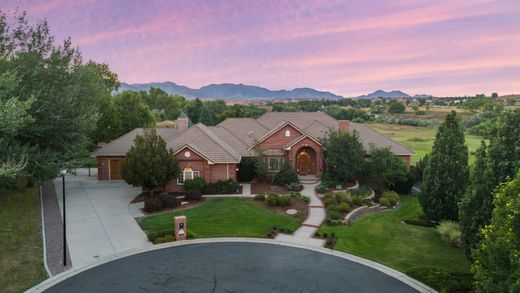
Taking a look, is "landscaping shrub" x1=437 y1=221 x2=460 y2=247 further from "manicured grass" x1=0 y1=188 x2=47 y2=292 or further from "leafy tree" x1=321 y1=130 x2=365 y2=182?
"manicured grass" x1=0 y1=188 x2=47 y2=292

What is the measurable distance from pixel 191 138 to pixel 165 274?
18.7 meters

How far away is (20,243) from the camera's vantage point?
62.7 ft

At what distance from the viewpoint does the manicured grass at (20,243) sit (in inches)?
595

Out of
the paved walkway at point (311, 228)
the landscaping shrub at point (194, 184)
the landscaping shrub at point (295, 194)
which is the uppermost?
the landscaping shrub at point (194, 184)

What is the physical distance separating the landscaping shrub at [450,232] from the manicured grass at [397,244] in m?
0.32

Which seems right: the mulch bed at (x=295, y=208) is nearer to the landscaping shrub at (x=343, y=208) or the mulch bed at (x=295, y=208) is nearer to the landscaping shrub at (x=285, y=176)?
the landscaping shrub at (x=343, y=208)

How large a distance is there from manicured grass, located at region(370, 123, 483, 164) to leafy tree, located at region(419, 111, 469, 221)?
3826 cm

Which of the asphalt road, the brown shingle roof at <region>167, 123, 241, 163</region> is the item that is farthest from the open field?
the brown shingle roof at <region>167, 123, 241, 163</region>

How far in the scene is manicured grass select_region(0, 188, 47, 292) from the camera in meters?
15.1

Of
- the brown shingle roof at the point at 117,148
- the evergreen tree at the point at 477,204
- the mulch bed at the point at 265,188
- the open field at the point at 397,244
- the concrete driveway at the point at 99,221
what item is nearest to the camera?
the evergreen tree at the point at 477,204

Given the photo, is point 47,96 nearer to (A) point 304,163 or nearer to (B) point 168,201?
(B) point 168,201

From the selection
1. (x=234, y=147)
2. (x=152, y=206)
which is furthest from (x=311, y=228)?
(x=234, y=147)

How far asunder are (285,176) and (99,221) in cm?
1556

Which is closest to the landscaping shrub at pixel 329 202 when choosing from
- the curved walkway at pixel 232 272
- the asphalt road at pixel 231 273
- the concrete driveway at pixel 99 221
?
the curved walkway at pixel 232 272
